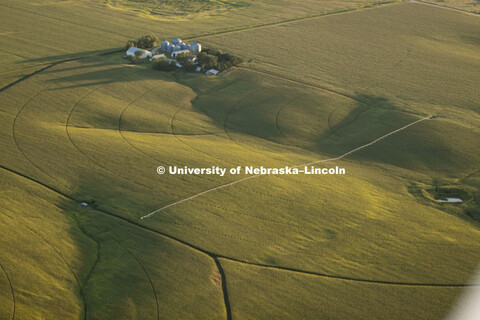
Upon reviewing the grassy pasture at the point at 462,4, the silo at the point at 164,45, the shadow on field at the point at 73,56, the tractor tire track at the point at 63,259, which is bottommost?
the tractor tire track at the point at 63,259

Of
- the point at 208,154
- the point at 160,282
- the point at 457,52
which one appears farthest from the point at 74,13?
the point at 160,282

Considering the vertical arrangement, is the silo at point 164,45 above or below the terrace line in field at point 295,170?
above

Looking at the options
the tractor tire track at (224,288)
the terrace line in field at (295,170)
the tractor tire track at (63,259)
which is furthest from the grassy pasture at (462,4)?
the tractor tire track at (63,259)

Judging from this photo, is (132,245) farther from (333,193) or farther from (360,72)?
(360,72)

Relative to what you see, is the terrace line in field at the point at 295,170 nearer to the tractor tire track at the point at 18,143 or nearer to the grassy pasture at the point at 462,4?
the tractor tire track at the point at 18,143

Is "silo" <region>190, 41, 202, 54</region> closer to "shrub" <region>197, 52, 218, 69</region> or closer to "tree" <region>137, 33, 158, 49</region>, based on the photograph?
"shrub" <region>197, 52, 218, 69</region>

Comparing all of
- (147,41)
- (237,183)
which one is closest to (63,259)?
(237,183)

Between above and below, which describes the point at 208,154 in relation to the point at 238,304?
above

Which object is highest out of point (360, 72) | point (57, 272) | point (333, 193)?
point (360, 72)
